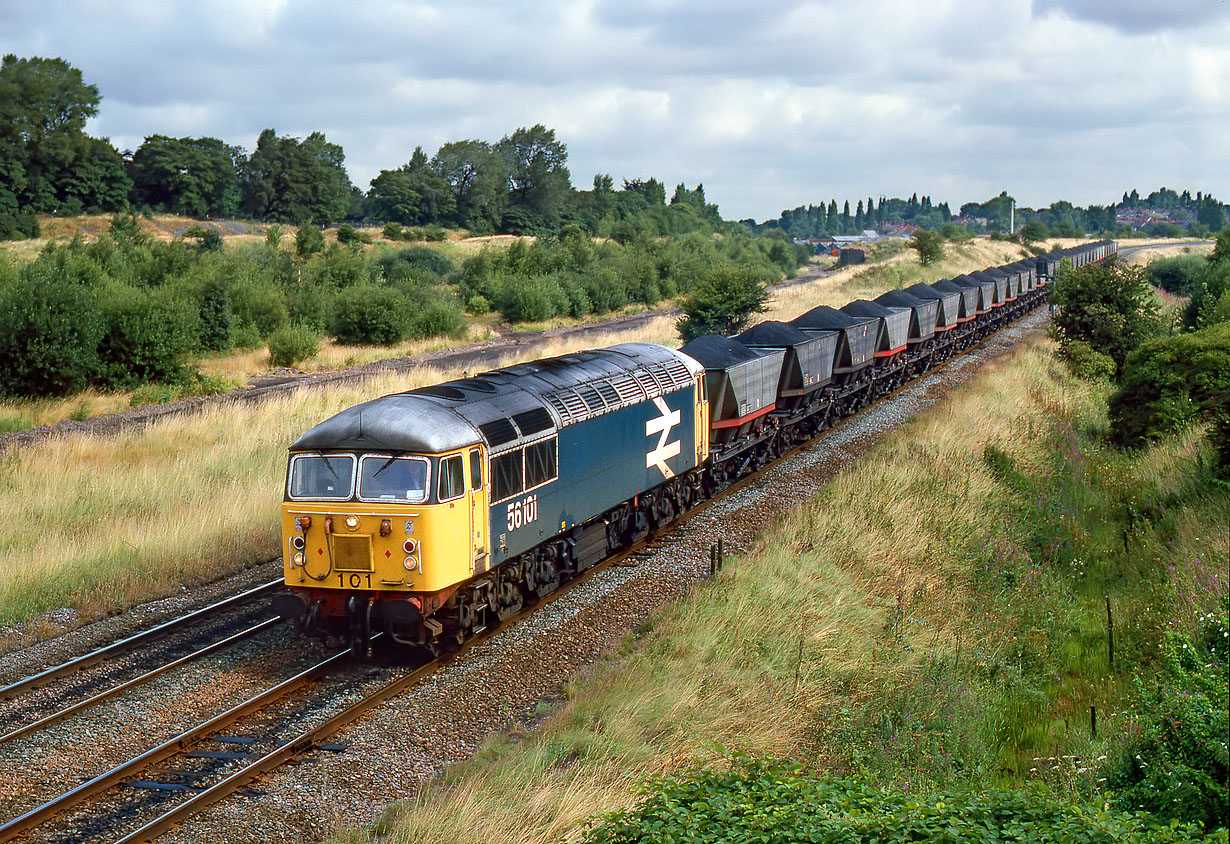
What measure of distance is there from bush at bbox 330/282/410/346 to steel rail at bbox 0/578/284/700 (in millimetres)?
31714

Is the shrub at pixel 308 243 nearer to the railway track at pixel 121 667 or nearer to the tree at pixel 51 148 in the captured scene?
the tree at pixel 51 148

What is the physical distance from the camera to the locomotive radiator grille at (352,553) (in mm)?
12258

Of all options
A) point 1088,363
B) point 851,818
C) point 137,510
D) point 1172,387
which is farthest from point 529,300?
point 851,818

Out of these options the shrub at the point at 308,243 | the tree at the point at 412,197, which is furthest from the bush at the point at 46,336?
the tree at the point at 412,197

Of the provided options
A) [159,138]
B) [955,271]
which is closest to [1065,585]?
[955,271]

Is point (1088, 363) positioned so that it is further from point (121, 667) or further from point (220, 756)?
point (220, 756)

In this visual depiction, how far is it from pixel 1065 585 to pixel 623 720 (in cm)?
949

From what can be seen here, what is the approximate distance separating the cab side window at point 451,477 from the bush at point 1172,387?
14.6 m

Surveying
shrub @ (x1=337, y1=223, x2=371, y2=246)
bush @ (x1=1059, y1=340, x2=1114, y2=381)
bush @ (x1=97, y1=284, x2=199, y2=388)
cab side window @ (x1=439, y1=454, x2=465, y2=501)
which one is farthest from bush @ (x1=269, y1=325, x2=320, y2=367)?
shrub @ (x1=337, y1=223, x2=371, y2=246)

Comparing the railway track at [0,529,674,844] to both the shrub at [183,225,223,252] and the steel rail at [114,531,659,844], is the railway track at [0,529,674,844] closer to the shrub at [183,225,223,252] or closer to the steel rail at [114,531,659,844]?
the steel rail at [114,531,659,844]

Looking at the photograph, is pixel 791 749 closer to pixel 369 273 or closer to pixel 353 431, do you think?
pixel 353 431

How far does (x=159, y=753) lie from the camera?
10.5 m

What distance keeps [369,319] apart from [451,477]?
3599cm

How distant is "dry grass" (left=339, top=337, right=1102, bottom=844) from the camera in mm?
9023
